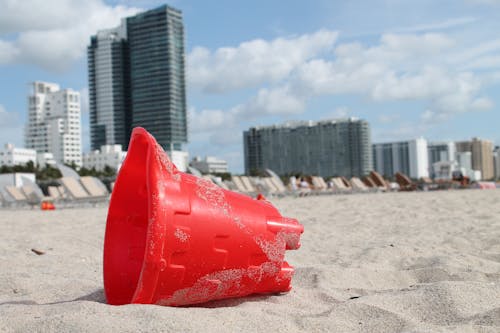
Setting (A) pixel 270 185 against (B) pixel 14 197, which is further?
(A) pixel 270 185

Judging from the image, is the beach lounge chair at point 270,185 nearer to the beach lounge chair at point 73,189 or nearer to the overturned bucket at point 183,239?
the beach lounge chair at point 73,189

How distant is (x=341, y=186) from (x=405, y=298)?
29.7 metres

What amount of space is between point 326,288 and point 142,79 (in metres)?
140

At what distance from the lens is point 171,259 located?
2.65m

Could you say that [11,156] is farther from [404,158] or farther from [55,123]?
[404,158]

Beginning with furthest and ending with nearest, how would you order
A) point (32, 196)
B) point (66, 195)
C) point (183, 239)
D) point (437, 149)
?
point (437, 149)
point (66, 195)
point (32, 196)
point (183, 239)

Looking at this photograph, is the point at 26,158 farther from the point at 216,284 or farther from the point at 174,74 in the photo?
the point at 216,284

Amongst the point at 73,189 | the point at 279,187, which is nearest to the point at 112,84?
the point at 279,187

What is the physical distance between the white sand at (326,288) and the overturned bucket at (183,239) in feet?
0.46

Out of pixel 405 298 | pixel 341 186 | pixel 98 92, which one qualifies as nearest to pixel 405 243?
pixel 405 298

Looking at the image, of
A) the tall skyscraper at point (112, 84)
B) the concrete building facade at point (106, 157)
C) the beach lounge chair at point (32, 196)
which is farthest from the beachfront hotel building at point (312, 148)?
the beach lounge chair at point (32, 196)

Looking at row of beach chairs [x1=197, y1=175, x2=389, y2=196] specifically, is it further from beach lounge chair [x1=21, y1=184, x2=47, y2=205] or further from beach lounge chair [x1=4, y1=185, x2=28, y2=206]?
beach lounge chair [x1=4, y1=185, x2=28, y2=206]

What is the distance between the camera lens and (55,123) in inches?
5994

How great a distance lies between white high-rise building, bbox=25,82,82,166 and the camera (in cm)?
15062
